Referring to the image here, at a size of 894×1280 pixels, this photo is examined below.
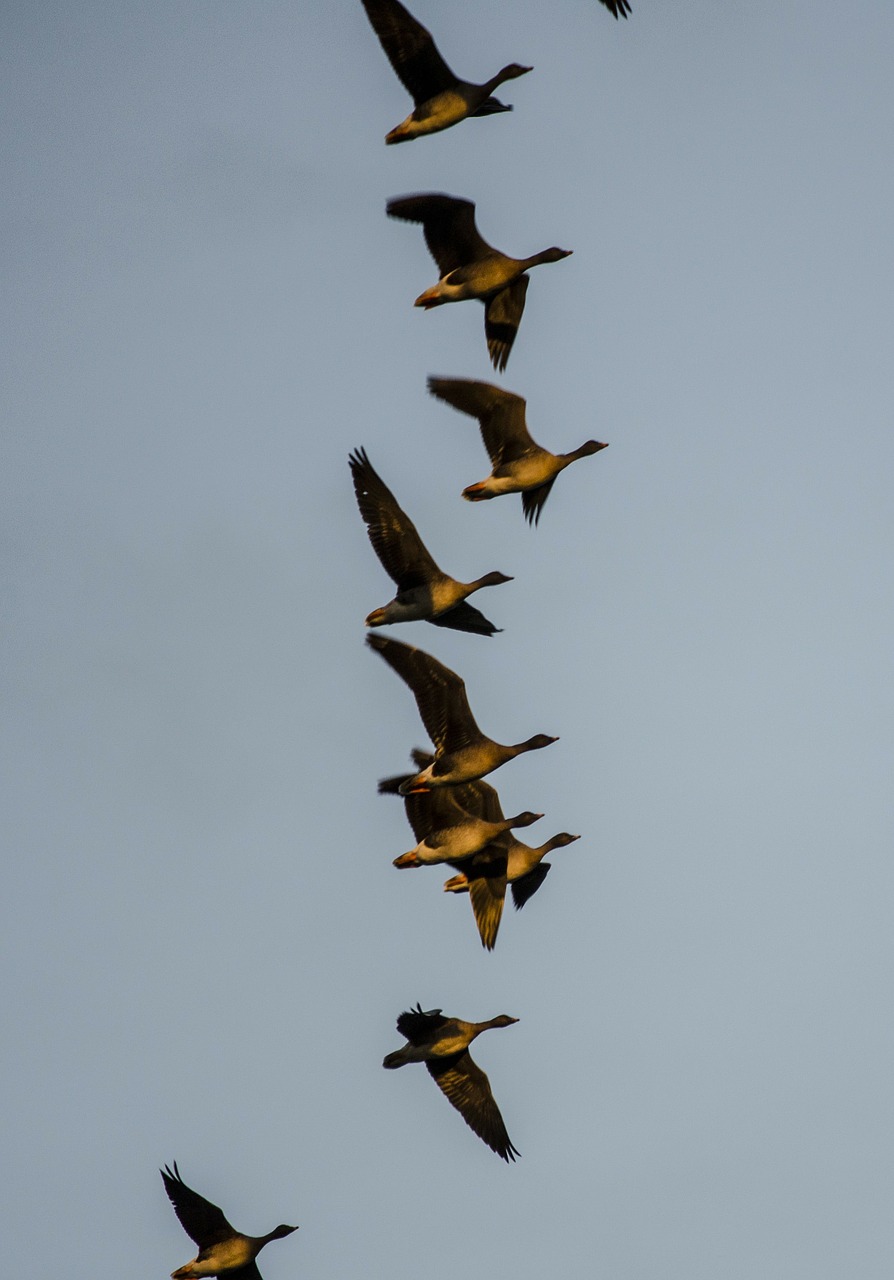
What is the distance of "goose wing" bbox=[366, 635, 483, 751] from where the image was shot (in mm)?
37406

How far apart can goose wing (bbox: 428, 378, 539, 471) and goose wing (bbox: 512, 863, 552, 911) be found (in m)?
7.47

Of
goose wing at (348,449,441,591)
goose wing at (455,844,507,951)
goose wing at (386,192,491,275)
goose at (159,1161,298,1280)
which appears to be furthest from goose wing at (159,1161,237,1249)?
goose wing at (386,192,491,275)

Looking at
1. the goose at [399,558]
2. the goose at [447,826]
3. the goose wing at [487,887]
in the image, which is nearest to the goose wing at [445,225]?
the goose at [399,558]

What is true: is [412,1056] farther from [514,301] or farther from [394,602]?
[514,301]

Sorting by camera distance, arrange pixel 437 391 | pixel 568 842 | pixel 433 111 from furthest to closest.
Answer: pixel 568 842
pixel 437 391
pixel 433 111

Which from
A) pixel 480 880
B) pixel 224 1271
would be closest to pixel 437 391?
pixel 480 880

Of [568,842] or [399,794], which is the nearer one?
[399,794]

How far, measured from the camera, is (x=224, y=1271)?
3922 centimetres

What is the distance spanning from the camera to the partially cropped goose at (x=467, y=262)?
121 feet

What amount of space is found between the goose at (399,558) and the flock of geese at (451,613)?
0.02m

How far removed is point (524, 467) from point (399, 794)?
5578mm

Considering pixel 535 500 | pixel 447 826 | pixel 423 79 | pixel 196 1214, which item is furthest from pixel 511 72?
pixel 196 1214

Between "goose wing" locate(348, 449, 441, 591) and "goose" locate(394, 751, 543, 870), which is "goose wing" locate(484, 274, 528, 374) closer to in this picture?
"goose wing" locate(348, 449, 441, 591)

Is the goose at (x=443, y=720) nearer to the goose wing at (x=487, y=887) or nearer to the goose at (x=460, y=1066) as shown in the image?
the goose wing at (x=487, y=887)
